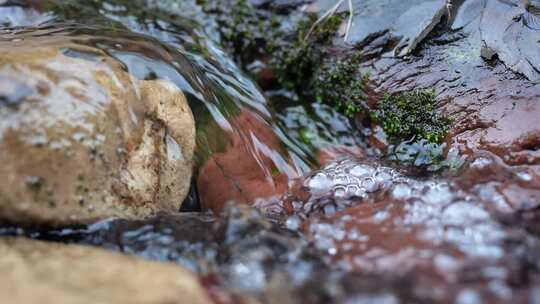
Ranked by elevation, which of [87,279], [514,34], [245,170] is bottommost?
[245,170]

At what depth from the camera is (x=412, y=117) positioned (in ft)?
10.7

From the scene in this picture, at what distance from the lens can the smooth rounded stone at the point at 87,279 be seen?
5.18 feet

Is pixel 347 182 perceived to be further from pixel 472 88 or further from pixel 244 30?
pixel 244 30

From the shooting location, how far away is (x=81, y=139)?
211 centimetres

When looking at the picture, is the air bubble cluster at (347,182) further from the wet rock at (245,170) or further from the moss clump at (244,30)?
the moss clump at (244,30)

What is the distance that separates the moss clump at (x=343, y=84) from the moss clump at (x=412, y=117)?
0.19m

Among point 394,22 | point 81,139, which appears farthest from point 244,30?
point 81,139

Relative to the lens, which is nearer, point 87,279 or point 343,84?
point 87,279

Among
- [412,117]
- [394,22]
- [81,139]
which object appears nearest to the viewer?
[81,139]

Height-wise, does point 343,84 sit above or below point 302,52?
below

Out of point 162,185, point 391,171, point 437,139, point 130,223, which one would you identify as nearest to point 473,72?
point 437,139

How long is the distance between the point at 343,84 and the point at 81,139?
6.80 ft

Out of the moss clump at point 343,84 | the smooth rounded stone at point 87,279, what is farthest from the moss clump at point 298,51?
the smooth rounded stone at point 87,279

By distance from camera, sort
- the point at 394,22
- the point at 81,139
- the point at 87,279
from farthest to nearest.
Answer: the point at 394,22, the point at 81,139, the point at 87,279
